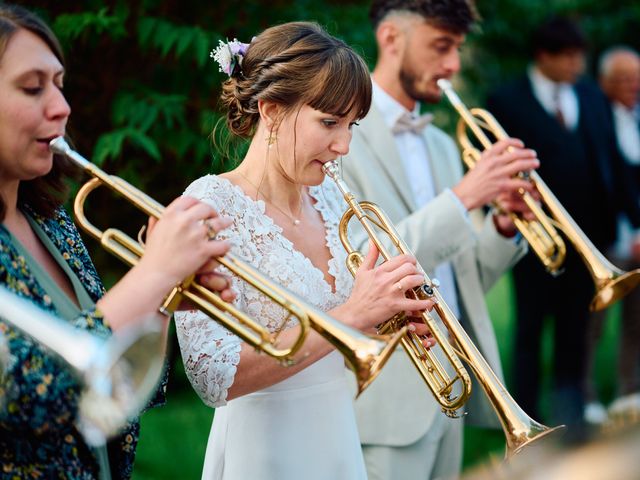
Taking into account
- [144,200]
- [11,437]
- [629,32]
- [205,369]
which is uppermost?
[144,200]

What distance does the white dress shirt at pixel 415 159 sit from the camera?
4043 millimetres

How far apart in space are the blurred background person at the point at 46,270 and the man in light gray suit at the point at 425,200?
53.6 inches

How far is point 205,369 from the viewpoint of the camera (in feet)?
8.91

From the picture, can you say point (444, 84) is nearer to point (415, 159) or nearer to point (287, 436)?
point (415, 159)

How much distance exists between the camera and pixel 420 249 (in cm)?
368

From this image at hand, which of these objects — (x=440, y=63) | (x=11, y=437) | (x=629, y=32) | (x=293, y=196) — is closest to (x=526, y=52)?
(x=629, y=32)

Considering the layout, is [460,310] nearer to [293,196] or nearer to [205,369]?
[293,196]

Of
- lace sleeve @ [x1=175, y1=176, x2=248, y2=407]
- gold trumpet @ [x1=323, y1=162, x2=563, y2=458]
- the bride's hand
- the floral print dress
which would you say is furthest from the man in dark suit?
the floral print dress

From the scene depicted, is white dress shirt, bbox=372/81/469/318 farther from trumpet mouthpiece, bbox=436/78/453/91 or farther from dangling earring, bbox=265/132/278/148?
dangling earring, bbox=265/132/278/148

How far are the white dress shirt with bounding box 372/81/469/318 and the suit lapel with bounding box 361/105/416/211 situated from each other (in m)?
0.06

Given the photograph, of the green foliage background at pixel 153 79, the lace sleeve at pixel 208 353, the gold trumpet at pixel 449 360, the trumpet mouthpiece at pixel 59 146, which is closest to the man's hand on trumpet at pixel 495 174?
the green foliage background at pixel 153 79

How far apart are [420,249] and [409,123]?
0.69 meters

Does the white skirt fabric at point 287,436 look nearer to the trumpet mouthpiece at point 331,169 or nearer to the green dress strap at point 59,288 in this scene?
the trumpet mouthpiece at point 331,169

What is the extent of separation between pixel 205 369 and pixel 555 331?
4.30 meters
